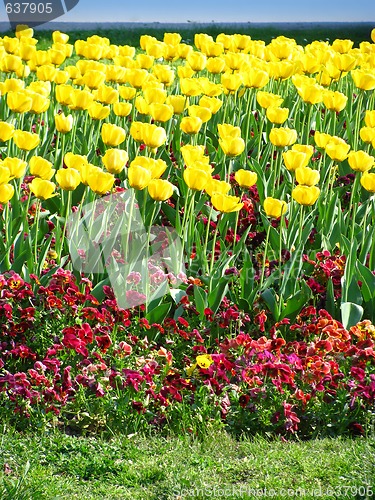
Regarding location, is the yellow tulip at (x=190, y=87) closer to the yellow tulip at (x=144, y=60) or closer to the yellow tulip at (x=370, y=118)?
the yellow tulip at (x=144, y=60)

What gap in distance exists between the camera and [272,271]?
4480mm

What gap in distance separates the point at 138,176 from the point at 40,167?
0.54 metres

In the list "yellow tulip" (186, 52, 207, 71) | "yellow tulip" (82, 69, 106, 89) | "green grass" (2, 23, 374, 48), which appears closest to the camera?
"yellow tulip" (82, 69, 106, 89)

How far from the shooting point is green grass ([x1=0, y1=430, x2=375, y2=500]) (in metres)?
3.14

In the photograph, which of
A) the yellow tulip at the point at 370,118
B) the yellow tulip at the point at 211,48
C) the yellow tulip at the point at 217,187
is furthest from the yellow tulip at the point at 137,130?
the yellow tulip at the point at 211,48

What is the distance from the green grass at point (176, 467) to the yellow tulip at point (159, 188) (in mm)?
1127

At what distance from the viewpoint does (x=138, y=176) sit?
3.95 m

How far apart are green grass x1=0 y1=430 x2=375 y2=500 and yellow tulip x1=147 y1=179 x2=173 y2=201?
1.13 meters

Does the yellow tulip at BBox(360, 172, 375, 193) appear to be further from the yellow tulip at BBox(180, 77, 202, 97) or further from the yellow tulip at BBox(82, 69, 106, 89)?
the yellow tulip at BBox(82, 69, 106, 89)

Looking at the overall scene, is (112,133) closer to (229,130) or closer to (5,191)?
(229,130)

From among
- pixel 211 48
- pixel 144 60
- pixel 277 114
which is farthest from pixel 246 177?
pixel 211 48

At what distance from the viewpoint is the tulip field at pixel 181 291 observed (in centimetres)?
362

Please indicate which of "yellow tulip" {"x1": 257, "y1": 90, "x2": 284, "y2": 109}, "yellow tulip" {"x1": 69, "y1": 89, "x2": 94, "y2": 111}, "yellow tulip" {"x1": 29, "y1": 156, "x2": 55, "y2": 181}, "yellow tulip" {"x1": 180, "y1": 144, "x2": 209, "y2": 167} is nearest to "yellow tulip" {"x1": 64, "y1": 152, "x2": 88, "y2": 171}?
"yellow tulip" {"x1": 29, "y1": 156, "x2": 55, "y2": 181}

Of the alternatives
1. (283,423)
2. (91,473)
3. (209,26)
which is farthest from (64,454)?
(209,26)
